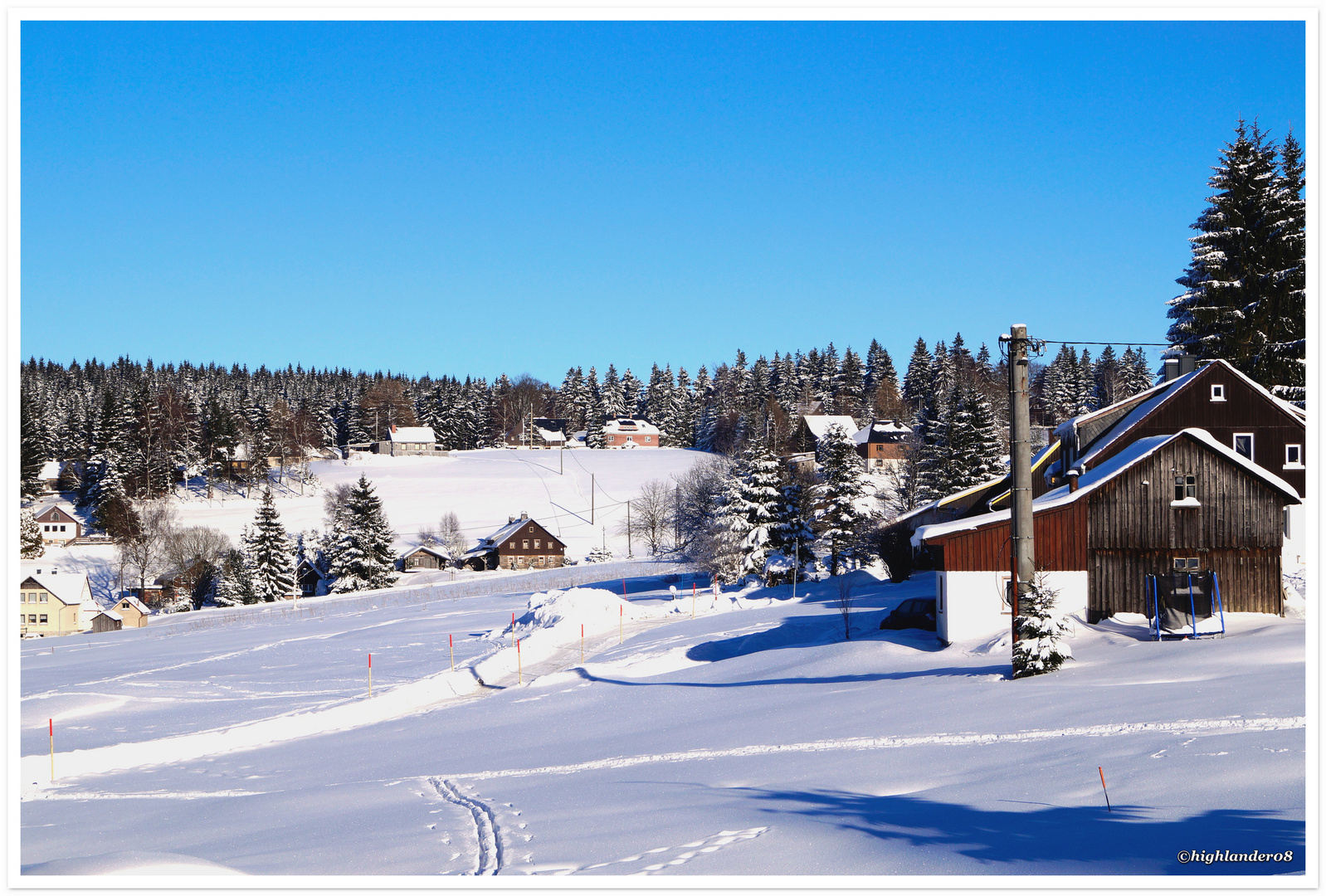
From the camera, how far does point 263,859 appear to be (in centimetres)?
895

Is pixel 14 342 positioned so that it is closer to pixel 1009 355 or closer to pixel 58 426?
pixel 1009 355

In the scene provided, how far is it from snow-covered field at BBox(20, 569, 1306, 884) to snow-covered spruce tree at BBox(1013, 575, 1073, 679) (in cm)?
55

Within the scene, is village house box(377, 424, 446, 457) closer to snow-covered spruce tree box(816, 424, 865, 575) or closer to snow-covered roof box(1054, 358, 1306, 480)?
snow-covered spruce tree box(816, 424, 865, 575)

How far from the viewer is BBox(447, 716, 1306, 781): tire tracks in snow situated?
34.9 ft

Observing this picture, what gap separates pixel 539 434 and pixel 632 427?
1671 centimetres

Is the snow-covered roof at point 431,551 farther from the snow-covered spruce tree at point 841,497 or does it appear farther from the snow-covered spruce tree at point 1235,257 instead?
the snow-covered spruce tree at point 1235,257

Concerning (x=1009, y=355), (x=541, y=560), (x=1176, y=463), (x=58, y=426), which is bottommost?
(x=541, y=560)

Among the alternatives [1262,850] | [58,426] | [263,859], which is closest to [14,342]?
[263,859]

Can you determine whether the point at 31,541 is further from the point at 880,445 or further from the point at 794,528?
the point at 880,445

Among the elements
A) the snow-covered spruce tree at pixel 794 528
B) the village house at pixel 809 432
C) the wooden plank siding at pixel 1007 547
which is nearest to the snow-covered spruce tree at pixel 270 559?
the snow-covered spruce tree at pixel 794 528

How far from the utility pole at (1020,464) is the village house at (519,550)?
65.7m

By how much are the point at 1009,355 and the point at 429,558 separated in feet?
229

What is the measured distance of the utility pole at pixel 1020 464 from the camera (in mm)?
16109

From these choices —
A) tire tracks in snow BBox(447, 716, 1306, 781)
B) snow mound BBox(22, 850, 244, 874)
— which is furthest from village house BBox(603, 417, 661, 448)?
snow mound BBox(22, 850, 244, 874)
